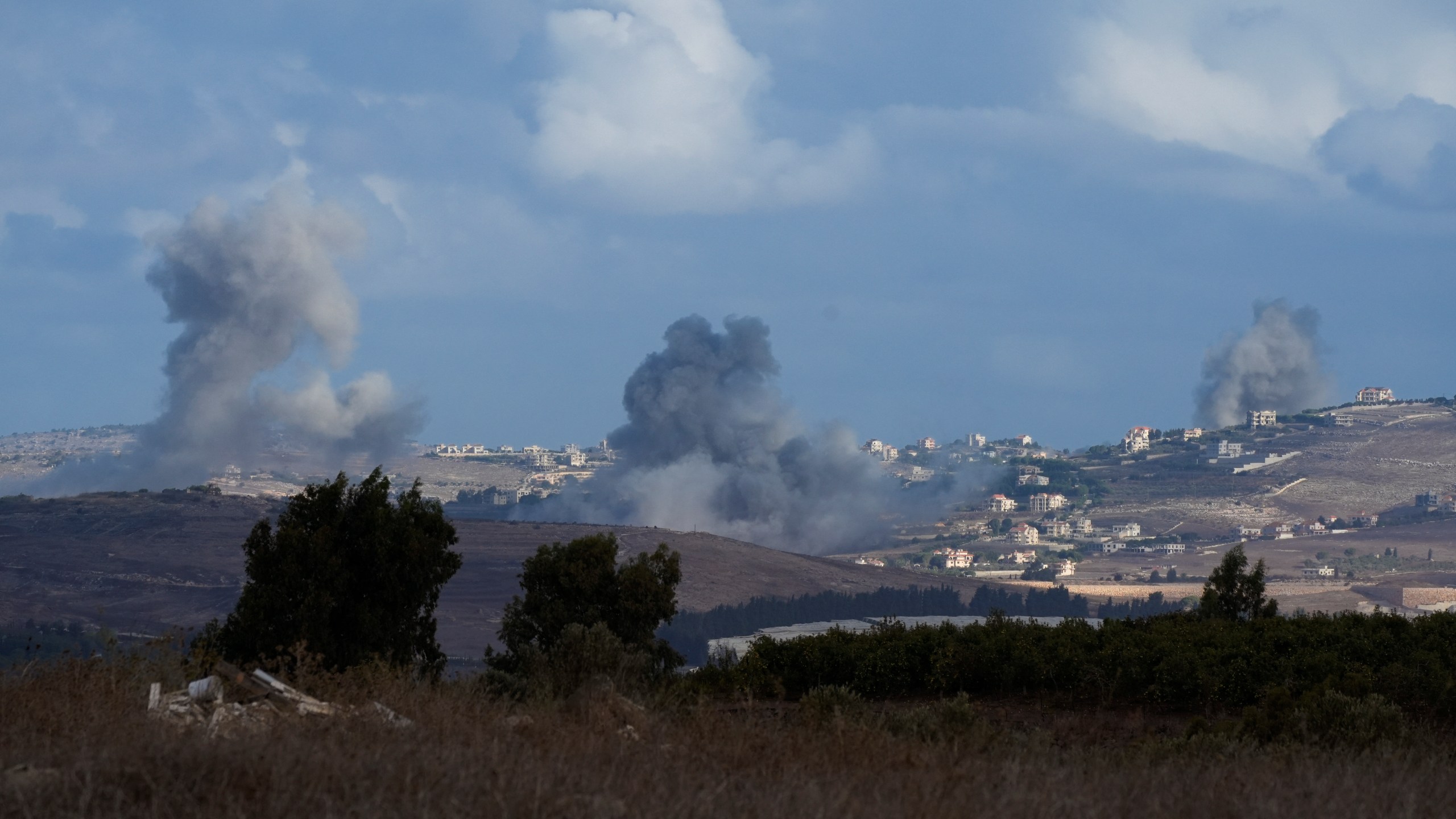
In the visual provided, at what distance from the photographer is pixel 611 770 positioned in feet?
29.2

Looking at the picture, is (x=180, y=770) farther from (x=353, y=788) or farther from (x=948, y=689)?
(x=948, y=689)

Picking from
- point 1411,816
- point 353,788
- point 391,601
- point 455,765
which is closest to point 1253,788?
point 1411,816

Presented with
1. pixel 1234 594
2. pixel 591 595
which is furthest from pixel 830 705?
pixel 591 595

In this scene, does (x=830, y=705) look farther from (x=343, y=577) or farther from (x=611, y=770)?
(x=343, y=577)

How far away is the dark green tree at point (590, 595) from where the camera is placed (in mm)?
33094

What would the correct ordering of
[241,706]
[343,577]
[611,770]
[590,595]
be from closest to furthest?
[611,770], [241,706], [343,577], [590,595]

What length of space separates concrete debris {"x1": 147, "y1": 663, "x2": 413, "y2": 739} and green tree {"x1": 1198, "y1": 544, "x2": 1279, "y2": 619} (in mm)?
20934

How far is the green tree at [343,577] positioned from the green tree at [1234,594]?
1670 cm

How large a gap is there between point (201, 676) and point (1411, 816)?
39.7 feet

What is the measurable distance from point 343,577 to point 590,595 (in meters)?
7.29

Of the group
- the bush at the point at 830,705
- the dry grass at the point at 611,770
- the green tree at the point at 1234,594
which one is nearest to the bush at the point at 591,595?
the green tree at the point at 1234,594

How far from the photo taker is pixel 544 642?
3159cm

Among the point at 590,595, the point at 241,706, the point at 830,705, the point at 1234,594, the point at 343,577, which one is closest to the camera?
the point at 241,706

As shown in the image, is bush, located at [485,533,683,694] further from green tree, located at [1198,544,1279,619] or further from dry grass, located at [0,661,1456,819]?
dry grass, located at [0,661,1456,819]
